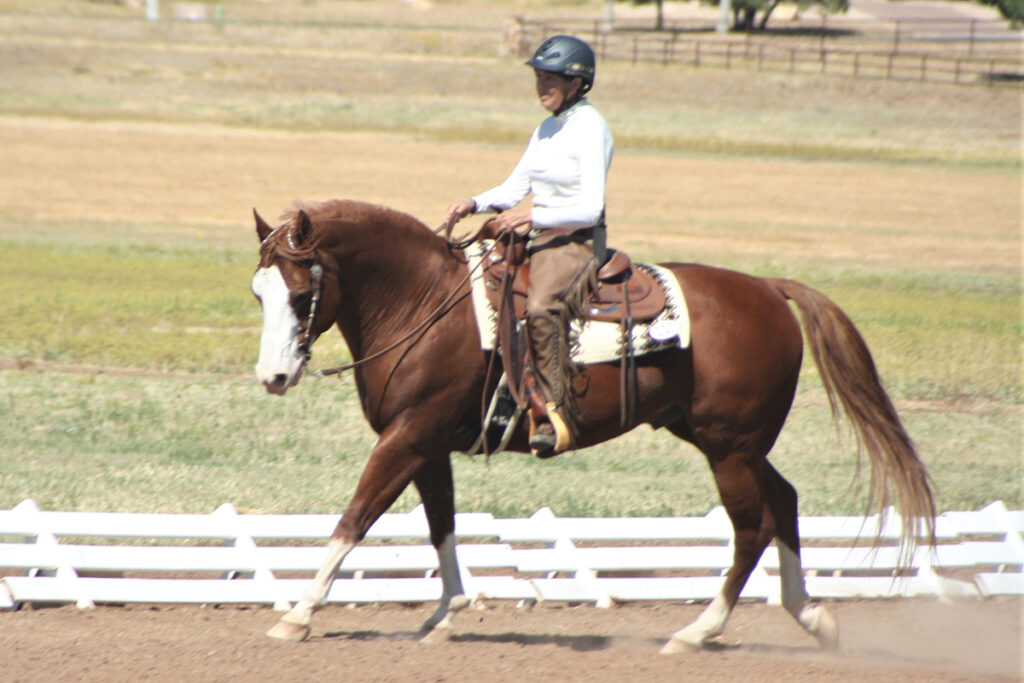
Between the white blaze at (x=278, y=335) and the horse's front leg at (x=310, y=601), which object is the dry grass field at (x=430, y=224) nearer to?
the horse's front leg at (x=310, y=601)

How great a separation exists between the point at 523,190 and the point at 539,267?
0.53m

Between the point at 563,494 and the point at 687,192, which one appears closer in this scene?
the point at 563,494

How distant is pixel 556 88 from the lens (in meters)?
6.02

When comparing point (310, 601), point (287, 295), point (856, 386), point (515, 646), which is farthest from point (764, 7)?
point (310, 601)

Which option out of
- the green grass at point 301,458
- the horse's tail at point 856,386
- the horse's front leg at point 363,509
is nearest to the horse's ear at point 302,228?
the horse's front leg at point 363,509

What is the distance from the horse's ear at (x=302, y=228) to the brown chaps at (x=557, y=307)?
1.13 m

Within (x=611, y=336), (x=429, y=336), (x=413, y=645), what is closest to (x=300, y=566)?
(x=413, y=645)

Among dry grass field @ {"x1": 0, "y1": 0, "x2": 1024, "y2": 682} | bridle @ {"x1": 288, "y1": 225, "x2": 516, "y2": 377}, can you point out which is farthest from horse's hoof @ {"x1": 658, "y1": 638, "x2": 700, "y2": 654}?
bridle @ {"x1": 288, "y1": 225, "x2": 516, "y2": 377}

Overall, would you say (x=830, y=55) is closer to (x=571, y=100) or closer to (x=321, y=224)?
(x=571, y=100)

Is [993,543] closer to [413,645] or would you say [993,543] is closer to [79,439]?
[413,645]

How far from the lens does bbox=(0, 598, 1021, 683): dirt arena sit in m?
5.46

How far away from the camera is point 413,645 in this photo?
6047mm

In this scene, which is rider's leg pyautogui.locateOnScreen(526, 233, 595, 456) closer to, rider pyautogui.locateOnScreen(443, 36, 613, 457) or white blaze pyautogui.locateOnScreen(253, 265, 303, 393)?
rider pyautogui.locateOnScreen(443, 36, 613, 457)

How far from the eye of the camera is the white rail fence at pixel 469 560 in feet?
22.0
